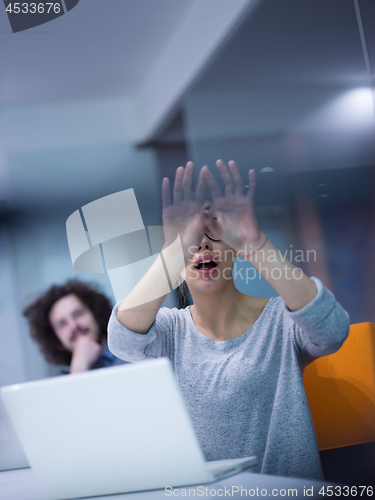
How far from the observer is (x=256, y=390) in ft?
2.84

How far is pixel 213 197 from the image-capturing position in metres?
0.96

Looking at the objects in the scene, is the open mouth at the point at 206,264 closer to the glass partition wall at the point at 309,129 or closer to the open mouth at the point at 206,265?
the open mouth at the point at 206,265

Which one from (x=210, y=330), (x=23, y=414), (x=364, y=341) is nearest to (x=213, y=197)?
(x=210, y=330)

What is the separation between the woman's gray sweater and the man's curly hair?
1.25m

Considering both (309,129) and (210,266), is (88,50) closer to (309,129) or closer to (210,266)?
(309,129)

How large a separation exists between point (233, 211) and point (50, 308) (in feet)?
5.39

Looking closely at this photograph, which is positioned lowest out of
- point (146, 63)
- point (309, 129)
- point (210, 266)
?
point (210, 266)

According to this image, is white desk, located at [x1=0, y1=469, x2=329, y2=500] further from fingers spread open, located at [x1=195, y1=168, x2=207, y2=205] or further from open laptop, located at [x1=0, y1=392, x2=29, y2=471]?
fingers spread open, located at [x1=195, y1=168, x2=207, y2=205]

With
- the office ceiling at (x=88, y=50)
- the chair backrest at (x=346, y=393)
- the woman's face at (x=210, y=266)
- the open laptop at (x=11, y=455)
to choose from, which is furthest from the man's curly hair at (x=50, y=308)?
the chair backrest at (x=346, y=393)

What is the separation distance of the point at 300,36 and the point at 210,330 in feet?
3.01

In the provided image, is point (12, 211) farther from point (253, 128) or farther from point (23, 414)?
point (23, 414)

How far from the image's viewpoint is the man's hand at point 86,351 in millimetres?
2121

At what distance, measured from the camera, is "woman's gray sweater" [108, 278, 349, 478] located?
2.74 feet

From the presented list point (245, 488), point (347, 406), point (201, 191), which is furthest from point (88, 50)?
point (245, 488)
